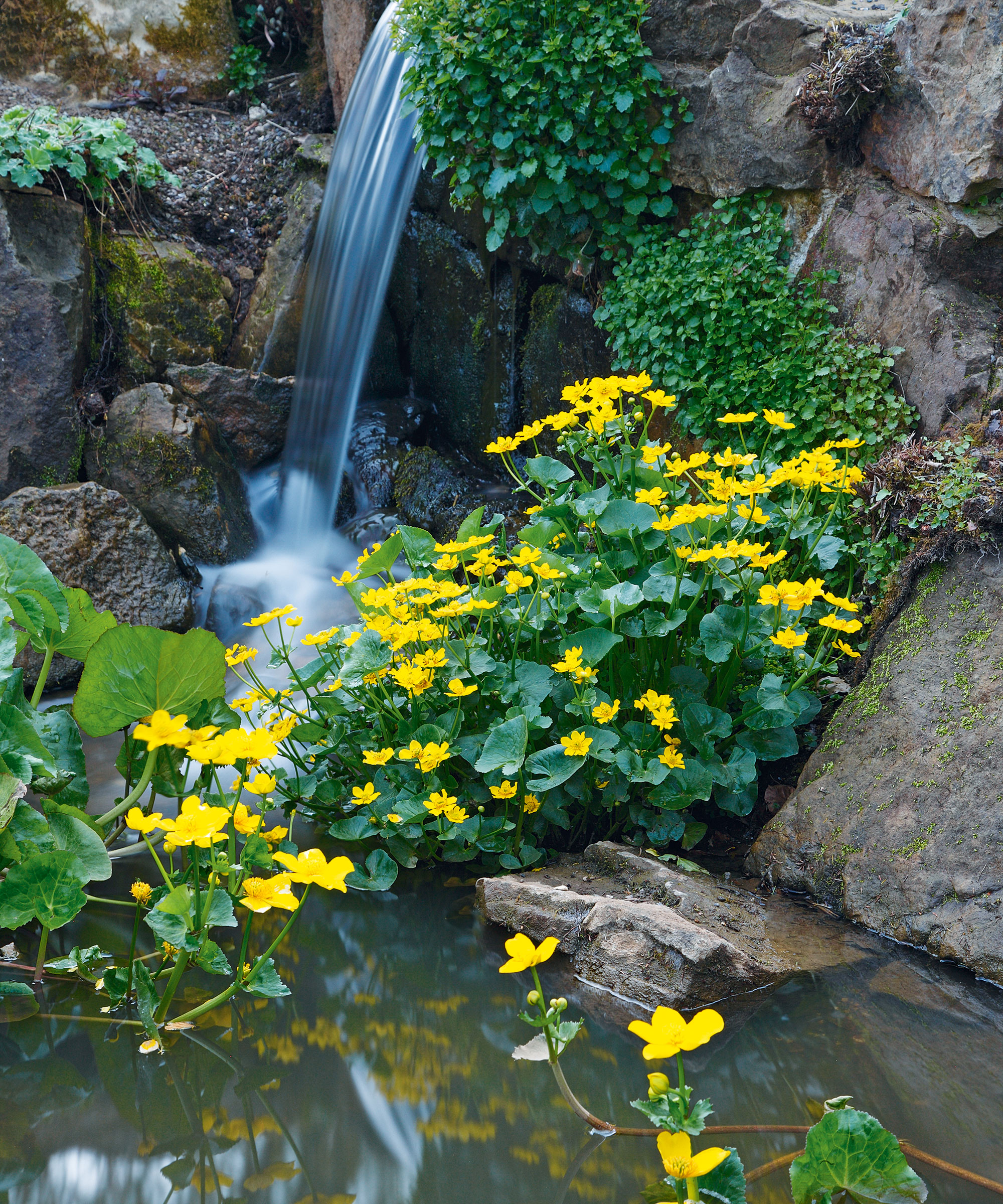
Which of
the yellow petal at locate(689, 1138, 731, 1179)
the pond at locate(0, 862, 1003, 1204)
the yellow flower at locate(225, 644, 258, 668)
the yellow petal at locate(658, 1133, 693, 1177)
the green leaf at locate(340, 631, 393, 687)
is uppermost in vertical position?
the yellow petal at locate(689, 1138, 731, 1179)

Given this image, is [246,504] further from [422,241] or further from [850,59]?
[850,59]

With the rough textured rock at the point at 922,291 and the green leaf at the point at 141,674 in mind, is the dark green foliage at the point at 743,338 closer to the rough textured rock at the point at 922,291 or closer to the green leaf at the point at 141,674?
the rough textured rock at the point at 922,291

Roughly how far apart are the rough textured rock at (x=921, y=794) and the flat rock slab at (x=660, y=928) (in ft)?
0.44

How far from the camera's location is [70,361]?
5.28 metres

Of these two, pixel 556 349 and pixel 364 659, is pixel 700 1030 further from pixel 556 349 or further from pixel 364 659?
pixel 556 349

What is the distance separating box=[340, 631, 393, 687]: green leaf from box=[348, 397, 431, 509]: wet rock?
3.03m

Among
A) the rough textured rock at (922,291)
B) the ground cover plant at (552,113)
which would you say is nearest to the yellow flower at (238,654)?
the rough textured rock at (922,291)

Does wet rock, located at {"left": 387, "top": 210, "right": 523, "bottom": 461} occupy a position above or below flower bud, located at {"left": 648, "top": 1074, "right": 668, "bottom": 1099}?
above

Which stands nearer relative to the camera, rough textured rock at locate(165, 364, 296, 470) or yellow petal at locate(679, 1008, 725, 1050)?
yellow petal at locate(679, 1008, 725, 1050)

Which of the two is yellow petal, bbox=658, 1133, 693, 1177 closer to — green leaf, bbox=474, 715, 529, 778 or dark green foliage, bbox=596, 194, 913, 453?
green leaf, bbox=474, 715, 529, 778

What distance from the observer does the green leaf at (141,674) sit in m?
1.84

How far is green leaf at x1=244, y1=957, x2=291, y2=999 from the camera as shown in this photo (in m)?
1.63

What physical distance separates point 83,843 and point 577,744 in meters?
1.09

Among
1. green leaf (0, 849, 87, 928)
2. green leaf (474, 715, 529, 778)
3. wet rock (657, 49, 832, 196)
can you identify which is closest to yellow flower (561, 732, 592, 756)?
green leaf (474, 715, 529, 778)
